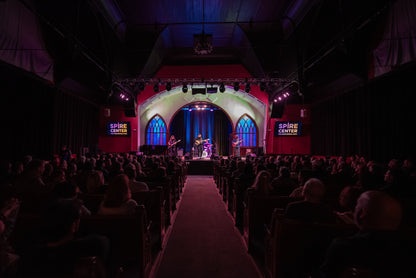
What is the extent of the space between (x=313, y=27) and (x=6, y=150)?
37.9ft

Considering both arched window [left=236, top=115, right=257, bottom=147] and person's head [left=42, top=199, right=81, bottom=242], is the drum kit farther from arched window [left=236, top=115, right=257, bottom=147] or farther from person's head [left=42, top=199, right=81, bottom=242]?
person's head [left=42, top=199, right=81, bottom=242]

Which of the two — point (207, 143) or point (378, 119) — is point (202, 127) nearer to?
point (207, 143)

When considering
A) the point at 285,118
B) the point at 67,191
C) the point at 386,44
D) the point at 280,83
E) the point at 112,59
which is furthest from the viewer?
the point at 285,118

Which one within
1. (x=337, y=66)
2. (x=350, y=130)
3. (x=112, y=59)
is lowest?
(x=350, y=130)

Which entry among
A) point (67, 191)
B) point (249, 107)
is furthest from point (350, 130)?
point (67, 191)

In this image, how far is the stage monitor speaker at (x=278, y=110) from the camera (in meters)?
12.8

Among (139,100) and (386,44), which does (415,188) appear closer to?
(386,44)

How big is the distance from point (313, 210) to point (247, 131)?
15250 millimetres

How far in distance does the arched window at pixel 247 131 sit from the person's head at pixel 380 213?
1575cm

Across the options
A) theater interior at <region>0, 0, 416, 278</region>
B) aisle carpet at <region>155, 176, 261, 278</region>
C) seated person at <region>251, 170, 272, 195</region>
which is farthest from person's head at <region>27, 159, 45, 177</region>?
seated person at <region>251, 170, 272, 195</region>

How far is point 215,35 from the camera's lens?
13203mm

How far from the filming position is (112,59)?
10.5m

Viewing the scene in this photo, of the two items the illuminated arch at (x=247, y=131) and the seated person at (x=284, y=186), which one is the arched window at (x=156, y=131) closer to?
the illuminated arch at (x=247, y=131)

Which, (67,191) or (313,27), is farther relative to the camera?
(313,27)
